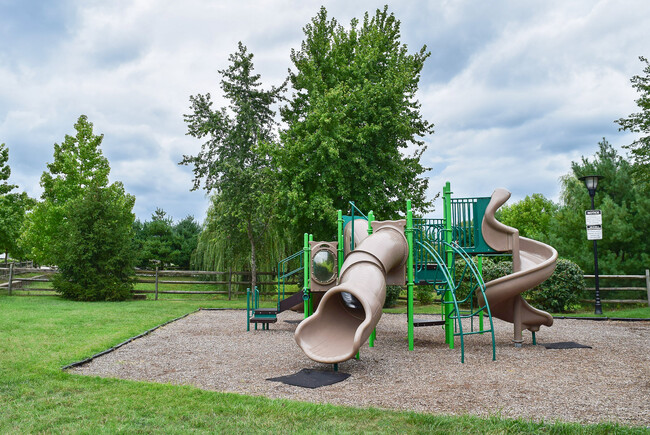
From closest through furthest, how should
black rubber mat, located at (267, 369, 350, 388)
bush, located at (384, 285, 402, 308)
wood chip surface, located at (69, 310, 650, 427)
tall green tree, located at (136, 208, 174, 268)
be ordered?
wood chip surface, located at (69, 310, 650, 427) → black rubber mat, located at (267, 369, 350, 388) → bush, located at (384, 285, 402, 308) → tall green tree, located at (136, 208, 174, 268)

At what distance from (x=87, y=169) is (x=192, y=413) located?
2553 centimetres

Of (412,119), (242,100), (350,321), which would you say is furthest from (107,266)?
(350,321)

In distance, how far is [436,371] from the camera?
652 centimetres

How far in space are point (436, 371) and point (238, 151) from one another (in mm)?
15873

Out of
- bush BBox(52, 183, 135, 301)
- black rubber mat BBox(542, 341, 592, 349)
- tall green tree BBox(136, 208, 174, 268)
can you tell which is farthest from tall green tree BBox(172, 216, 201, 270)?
black rubber mat BBox(542, 341, 592, 349)

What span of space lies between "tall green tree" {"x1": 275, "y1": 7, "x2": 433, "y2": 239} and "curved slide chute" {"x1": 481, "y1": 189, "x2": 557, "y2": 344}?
21.1 ft

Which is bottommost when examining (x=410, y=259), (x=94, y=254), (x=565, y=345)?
(x=565, y=345)

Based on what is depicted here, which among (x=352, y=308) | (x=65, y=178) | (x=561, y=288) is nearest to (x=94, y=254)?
(x=65, y=178)

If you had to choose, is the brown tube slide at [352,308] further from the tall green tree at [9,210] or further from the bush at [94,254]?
the tall green tree at [9,210]

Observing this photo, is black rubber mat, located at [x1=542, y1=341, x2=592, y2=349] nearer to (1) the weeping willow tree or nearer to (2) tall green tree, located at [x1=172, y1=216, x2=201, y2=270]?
(1) the weeping willow tree

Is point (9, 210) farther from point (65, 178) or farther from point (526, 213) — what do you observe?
point (526, 213)

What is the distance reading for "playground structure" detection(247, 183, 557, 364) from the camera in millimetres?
6695

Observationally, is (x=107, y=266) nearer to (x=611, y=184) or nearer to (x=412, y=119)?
(x=412, y=119)

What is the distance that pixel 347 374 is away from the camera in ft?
20.6
